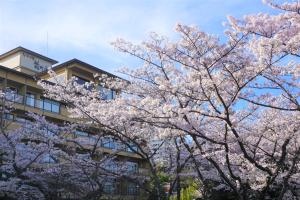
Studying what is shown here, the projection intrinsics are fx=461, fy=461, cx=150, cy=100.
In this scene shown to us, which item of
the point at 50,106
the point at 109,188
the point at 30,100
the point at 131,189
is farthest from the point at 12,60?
the point at 109,188

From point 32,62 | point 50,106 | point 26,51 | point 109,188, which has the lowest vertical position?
point 109,188

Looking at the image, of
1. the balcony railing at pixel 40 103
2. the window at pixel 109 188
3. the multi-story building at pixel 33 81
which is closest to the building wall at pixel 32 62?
the multi-story building at pixel 33 81

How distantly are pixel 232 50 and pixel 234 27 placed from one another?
510mm

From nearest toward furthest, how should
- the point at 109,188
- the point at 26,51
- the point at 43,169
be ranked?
the point at 43,169, the point at 109,188, the point at 26,51

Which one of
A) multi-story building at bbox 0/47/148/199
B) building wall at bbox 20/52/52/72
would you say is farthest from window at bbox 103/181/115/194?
building wall at bbox 20/52/52/72

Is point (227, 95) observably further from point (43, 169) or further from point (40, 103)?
point (40, 103)

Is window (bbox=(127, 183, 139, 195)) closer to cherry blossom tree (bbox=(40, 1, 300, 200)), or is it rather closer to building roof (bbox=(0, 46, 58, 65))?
cherry blossom tree (bbox=(40, 1, 300, 200))

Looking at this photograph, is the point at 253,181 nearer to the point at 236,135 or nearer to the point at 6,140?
the point at 236,135

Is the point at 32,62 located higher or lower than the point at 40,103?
higher

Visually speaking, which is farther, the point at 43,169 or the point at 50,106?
the point at 50,106

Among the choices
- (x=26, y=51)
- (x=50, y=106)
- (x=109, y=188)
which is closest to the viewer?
(x=109, y=188)

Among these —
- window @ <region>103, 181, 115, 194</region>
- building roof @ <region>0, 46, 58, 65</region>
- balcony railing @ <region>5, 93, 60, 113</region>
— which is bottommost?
window @ <region>103, 181, 115, 194</region>

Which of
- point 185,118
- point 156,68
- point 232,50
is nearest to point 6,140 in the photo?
point 156,68

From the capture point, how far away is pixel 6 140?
15.0 metres
